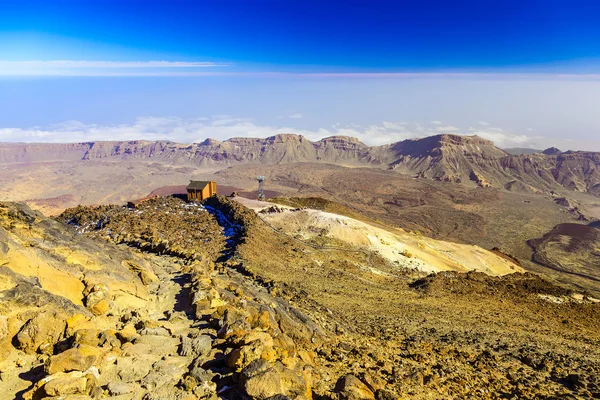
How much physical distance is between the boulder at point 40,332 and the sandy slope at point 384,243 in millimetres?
30291

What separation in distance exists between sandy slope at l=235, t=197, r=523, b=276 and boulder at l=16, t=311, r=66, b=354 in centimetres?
3029

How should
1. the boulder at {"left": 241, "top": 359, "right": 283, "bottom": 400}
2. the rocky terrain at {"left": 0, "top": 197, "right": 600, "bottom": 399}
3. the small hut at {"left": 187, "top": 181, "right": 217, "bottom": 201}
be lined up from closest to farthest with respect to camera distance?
the boulder at {"left": 241, "top": 359, "right": 283, "bottom": 400}, the rocky terrain at {"left": 0, "top": 197, "right": 600, "bottom": 399}, the small hut at {"left": 187, "top": 181, "right": 217, "bottom": 201}

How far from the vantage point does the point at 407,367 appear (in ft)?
39.2

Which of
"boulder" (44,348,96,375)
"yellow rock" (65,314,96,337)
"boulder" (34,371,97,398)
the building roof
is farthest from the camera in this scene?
the building roof

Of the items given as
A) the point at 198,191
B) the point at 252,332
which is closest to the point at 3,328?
the point at 252,332

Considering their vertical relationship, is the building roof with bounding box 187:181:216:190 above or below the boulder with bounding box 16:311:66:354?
above

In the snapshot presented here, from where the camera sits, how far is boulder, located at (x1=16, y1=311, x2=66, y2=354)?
29.5 feet

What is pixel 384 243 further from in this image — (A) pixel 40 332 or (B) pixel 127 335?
(A) pixel 40 332

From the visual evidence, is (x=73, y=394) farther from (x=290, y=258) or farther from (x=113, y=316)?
(x=290, y=258)

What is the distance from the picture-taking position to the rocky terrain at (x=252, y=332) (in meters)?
8.28

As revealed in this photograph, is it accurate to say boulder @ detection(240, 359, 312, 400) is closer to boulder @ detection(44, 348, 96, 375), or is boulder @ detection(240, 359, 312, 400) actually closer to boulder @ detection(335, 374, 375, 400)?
boulder @ detection(335, 374, 375, 400)

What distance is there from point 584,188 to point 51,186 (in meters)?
262

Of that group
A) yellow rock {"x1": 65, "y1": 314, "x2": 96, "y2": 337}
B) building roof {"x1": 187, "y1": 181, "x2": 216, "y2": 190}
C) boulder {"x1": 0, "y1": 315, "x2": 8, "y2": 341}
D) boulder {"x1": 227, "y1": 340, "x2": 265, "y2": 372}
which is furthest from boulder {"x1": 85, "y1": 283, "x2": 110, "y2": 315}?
building roof {"x1": 187, "y1": 181, "x2": 216, "y2": 190}

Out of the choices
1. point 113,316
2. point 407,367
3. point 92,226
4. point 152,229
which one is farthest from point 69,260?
point 92,226
